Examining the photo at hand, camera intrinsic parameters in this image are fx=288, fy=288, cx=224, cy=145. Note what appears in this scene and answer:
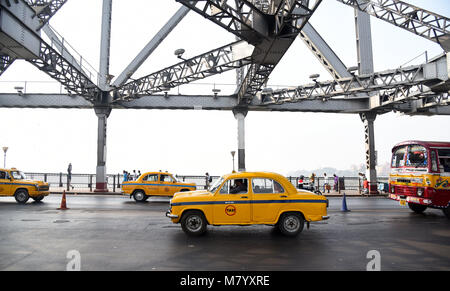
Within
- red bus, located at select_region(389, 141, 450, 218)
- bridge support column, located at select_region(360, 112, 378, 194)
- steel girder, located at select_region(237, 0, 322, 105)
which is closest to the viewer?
steel girder, located at select_region(237, 0, 322, 105)

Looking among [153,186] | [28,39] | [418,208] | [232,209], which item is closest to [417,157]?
[418,208]

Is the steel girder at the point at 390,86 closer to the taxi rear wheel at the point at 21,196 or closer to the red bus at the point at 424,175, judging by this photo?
the red bus at the point at 424,175

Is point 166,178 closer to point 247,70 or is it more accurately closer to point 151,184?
point 151,184

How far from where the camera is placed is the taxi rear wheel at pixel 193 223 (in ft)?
26.8

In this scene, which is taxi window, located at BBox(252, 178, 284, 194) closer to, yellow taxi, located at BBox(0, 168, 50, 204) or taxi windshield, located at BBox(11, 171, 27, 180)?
yellow taxi, located at BBox(0, 168, 50, 204)

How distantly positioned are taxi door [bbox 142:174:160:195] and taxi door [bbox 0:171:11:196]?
671 centimetres

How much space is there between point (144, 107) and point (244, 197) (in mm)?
19123

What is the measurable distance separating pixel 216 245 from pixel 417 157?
10.1m

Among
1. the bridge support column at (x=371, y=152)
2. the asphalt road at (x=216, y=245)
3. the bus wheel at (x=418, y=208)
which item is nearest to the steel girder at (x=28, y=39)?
the asphalt road at (x=216, y=245)

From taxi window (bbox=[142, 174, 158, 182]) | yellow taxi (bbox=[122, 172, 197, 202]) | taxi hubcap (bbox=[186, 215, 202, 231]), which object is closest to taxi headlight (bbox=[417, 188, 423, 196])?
taxi hubcap (bbox=[186, 215, 202, 231])

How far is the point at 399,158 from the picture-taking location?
13586 millimetres

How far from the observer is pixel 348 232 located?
9.02 meters

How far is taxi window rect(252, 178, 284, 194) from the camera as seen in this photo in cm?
821
